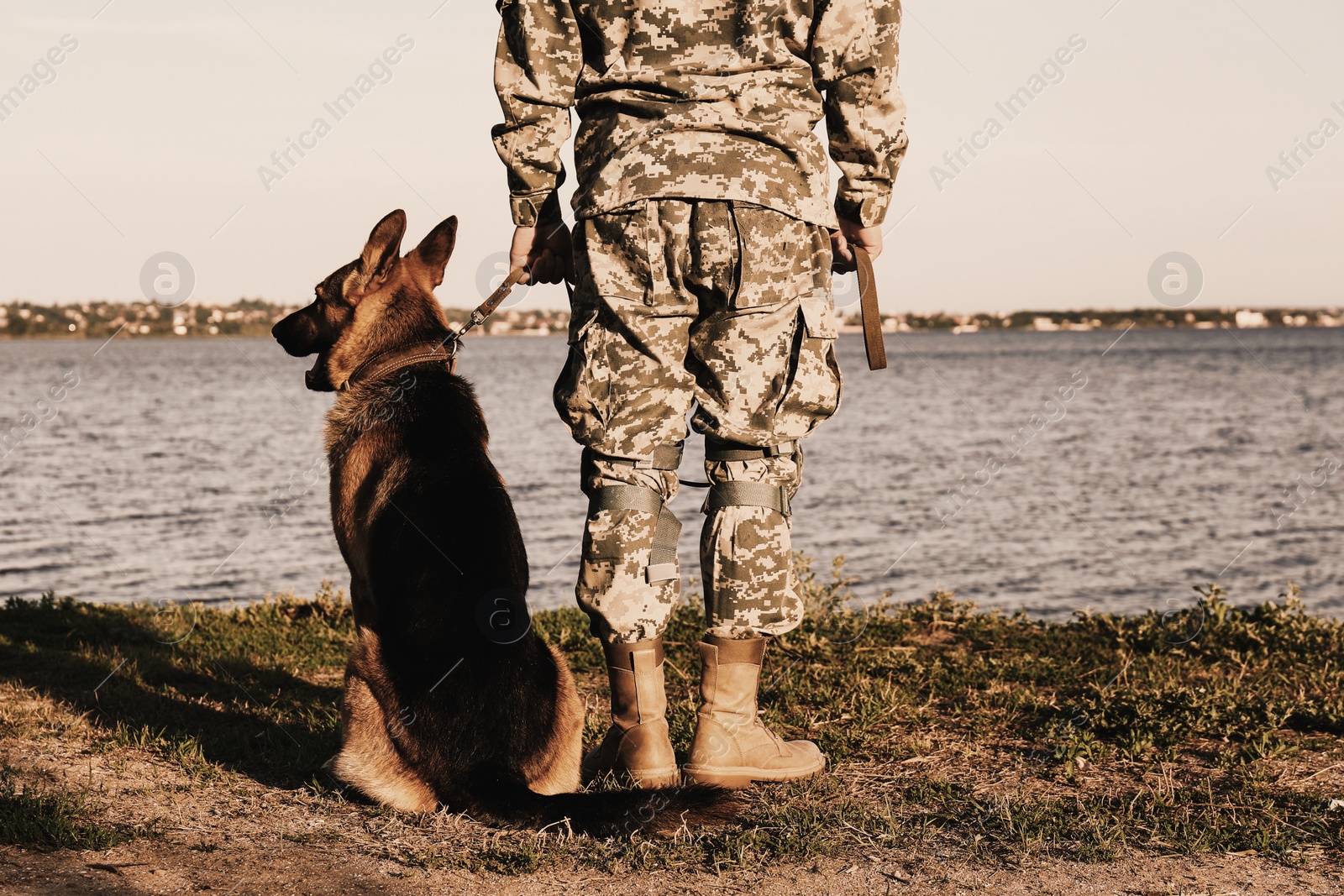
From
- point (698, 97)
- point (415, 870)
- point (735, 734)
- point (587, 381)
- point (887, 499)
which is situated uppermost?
point (698, 97)

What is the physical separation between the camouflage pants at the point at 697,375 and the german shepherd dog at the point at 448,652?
33cm

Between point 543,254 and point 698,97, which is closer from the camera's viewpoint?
point 698,97

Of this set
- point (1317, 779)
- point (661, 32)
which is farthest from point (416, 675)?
point (1317, 779)

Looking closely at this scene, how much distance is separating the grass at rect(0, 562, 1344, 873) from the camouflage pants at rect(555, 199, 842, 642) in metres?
0.68

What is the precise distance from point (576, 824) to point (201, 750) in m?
1.59

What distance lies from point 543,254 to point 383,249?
82cm

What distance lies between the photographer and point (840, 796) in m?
3.05

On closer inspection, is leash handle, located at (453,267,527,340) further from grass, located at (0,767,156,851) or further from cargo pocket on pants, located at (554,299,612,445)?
grass, located at (0,767,156,851)

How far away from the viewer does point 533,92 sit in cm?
312

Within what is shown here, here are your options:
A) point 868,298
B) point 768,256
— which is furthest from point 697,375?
point 868,298

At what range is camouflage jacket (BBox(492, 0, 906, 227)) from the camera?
298 centimetres

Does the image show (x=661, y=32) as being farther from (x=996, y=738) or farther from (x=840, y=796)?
(x=996, y=738)

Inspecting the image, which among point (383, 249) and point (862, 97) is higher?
point (862, 97)

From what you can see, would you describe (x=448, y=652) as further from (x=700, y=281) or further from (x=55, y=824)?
(x=700, y=281)
